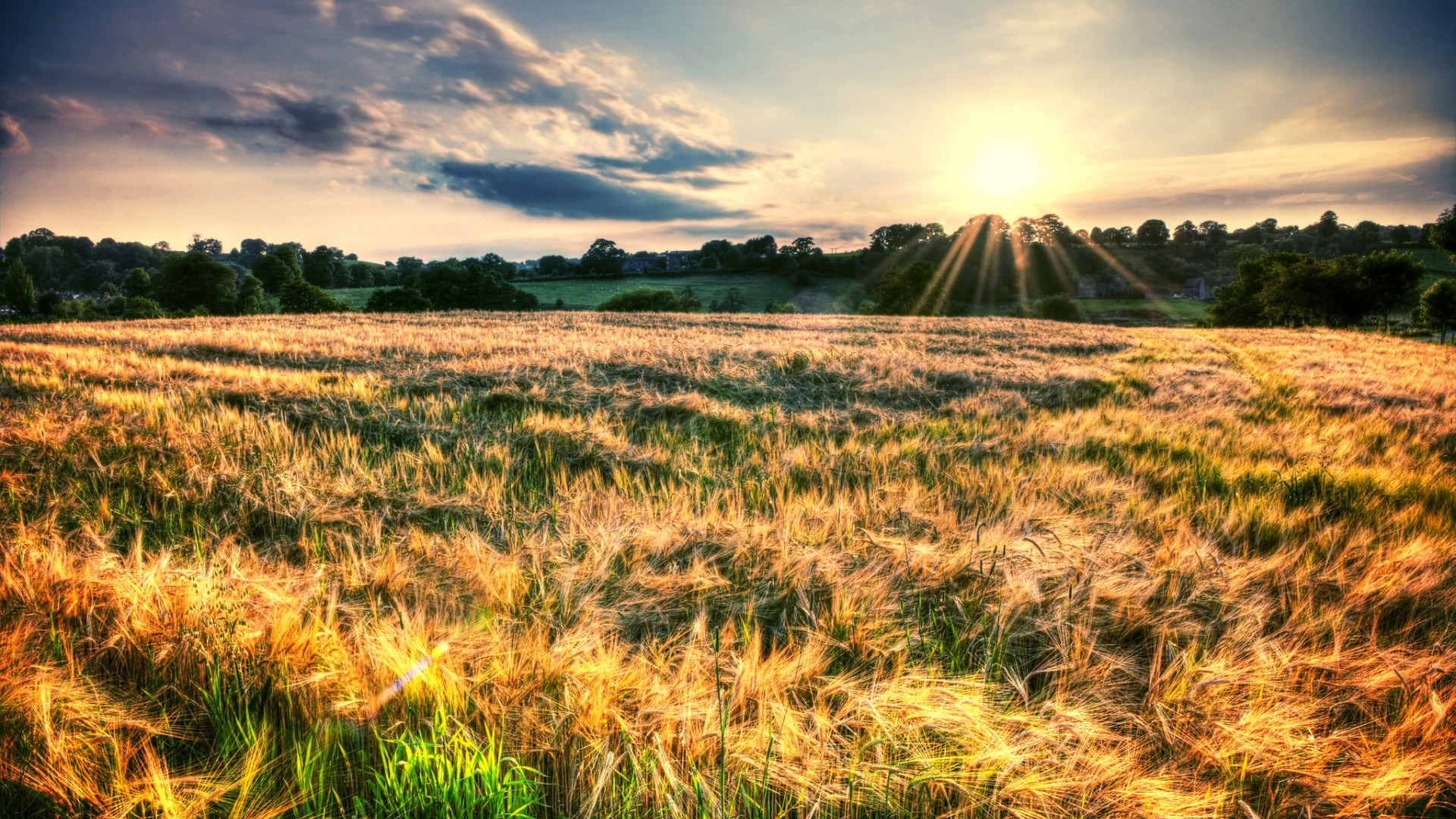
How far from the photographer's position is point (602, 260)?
98438 mm

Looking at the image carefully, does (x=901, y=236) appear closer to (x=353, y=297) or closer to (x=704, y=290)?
(x=704, y=290)

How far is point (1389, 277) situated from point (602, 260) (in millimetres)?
99353

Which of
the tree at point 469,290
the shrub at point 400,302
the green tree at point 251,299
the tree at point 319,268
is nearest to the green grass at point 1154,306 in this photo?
the tree at point 469,290

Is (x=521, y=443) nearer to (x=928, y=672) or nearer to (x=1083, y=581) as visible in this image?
(x=928, y=672)

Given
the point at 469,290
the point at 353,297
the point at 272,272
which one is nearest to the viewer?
the point at 469,290

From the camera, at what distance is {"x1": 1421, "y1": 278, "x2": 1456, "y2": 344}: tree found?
41.7 m

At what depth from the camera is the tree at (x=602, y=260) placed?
98188 millimetres

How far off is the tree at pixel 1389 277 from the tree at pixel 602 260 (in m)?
94.3

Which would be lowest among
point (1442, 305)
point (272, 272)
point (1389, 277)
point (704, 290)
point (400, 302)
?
point (1442, 305)

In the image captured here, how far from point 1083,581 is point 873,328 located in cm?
2284

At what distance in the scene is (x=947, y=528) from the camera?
9.64ft

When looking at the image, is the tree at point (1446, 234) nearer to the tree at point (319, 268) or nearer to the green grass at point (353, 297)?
the green grass at point (353, 297)

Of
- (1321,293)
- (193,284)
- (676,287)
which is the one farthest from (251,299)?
(1321,293)

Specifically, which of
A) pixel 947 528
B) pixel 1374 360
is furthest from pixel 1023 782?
pixel 1374 360
